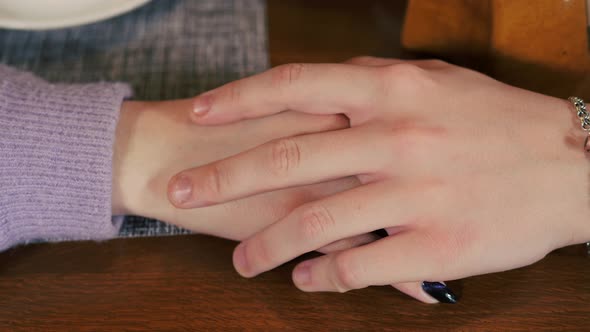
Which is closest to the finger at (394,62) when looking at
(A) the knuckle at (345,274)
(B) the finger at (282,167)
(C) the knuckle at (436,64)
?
(C) the knuckle at (436,64)

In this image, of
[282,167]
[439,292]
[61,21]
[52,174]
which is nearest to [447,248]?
[439,292]

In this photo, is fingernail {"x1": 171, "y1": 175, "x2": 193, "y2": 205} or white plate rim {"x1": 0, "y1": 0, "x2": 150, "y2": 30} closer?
fingernail {"x1": 171, "y1": 175, "x2": 193, "y2": 205}

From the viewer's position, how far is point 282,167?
51 cm

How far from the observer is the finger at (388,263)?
48 centimetres

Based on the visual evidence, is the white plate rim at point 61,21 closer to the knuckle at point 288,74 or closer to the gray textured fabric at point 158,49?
the gray textured fabric at point 158,49

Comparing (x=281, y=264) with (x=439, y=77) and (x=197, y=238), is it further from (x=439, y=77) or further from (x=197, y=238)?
(x=439, y=77)

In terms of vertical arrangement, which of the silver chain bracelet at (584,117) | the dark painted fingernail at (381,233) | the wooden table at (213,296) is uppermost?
the silver chain bracelet at (584,117)

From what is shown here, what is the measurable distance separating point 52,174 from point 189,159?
0.14 meters

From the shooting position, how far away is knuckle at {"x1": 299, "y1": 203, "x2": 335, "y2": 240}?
49 cm

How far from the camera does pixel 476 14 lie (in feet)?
2.02

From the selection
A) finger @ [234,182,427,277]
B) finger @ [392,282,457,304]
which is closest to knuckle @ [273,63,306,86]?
finger @ [234,182,427,277]

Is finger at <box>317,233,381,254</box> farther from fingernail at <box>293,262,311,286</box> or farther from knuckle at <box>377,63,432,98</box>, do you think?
knuckle at <box>377,63,432,98</box>

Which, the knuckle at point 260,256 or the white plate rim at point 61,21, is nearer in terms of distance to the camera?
the knuckle at point 260,256

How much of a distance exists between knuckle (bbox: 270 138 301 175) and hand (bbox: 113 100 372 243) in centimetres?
5
